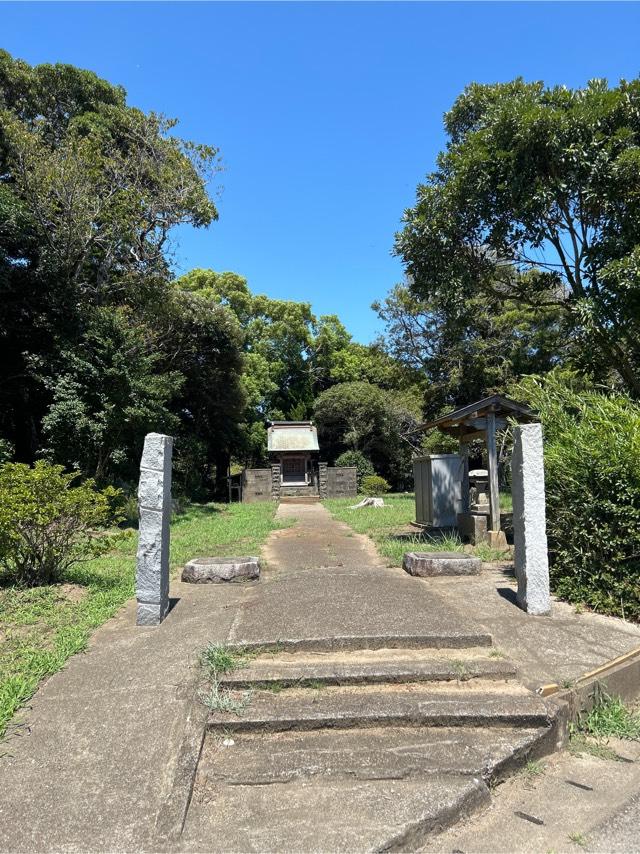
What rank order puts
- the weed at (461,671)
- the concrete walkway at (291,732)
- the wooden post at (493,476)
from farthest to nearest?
the wooden post at (493,476) < the weed at (461,671) < the concrete walkway at (291,732)

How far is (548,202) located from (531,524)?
5349mm

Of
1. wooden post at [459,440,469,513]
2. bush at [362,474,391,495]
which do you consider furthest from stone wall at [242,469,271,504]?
wooden post at [459,440,469,513]

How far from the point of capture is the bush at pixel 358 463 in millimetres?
27406

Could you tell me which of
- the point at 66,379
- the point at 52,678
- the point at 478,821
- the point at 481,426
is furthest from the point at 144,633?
the point at 66,379

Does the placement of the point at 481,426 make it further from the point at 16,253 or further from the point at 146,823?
the point at 16,253

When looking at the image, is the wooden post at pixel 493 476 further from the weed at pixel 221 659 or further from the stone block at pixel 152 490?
the weed at pixel 221 659

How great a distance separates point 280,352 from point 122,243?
65.3ft

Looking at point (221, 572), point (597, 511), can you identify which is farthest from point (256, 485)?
point (597, 511)

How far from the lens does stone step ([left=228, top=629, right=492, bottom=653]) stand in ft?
13.4

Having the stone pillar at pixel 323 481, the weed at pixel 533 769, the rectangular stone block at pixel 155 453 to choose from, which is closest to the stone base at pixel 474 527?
the rectangular stone block at pixel 155 453

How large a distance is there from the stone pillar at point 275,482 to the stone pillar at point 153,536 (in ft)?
66.1

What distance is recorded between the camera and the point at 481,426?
9805 millimetres

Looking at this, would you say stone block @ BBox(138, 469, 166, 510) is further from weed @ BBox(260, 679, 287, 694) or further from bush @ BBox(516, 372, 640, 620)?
bush @ BBox(516, 372, 640, 620)

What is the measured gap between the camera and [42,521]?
5.66 m
